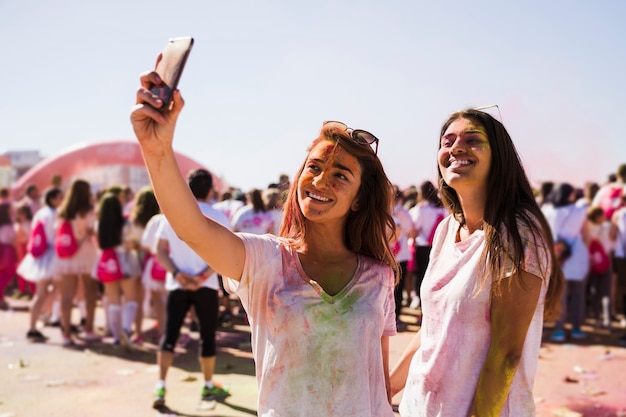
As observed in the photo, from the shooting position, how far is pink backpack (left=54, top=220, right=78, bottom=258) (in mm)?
7281

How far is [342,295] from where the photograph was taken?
2.06m

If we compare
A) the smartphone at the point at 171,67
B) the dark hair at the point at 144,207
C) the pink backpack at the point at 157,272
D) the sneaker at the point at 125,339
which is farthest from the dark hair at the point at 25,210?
the smartphone at the point at 171,67

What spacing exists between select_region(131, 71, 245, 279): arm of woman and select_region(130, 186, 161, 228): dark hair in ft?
18.0

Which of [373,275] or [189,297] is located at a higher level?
[373,275]

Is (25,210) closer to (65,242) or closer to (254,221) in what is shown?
(65,242)

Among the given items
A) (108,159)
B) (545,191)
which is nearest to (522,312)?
(545,191)

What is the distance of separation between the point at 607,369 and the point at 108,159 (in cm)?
1541

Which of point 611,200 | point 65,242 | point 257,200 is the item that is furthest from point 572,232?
point 65,242

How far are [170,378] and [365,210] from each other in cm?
436

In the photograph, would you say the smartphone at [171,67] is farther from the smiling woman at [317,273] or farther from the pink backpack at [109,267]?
the pink backpack at [109,267]

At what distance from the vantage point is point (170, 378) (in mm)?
5961

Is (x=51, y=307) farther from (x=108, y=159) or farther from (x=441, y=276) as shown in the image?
(x=108, y=159)

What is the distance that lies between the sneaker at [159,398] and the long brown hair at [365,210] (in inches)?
130

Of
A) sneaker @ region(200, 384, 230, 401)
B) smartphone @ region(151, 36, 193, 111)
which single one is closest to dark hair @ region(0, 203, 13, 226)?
sneaker @ region(200, 384, 230, 401)
